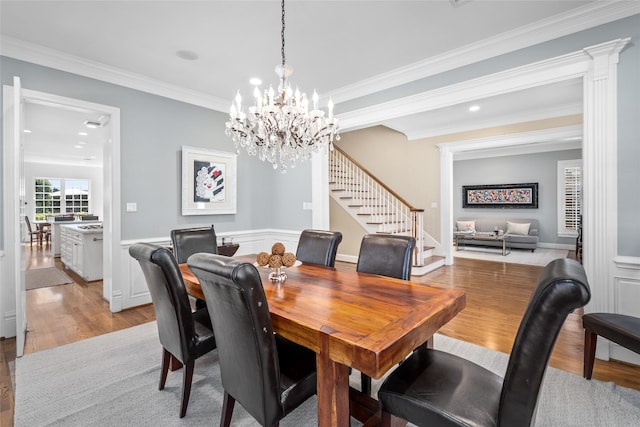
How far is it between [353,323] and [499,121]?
5.49 metres

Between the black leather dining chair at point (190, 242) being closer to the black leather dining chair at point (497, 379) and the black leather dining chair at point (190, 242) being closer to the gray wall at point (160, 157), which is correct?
the gray wall at point (160, 157)

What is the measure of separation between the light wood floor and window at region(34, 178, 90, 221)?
6.71 metres

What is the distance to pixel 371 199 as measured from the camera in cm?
661

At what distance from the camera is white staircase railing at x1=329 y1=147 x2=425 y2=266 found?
19.8ft

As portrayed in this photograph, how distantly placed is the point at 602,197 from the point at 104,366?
4106 mm

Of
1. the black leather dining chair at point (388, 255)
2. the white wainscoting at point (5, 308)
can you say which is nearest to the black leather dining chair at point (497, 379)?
the black leather dining chair at point (388, 255)

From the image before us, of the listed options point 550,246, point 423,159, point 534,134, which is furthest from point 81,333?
point 550,246

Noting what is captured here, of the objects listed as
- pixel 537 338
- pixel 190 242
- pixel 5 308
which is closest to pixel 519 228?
pixel 190 242

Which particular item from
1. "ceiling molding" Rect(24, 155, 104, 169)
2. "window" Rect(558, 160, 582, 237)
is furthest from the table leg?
"ceiling molding" Rect(24, 155, 104, 169)

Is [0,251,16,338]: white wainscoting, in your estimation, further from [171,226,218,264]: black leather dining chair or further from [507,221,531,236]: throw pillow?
[507,221,531,236]: throw pillow

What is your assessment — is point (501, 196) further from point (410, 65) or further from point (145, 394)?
point (145, 394)

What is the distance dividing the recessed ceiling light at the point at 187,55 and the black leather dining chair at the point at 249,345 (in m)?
2.62

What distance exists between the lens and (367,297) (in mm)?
1655

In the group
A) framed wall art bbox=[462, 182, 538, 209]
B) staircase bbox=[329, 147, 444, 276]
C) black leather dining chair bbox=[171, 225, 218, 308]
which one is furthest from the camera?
framed wall art bbox=[462, 182, 538, 209]
